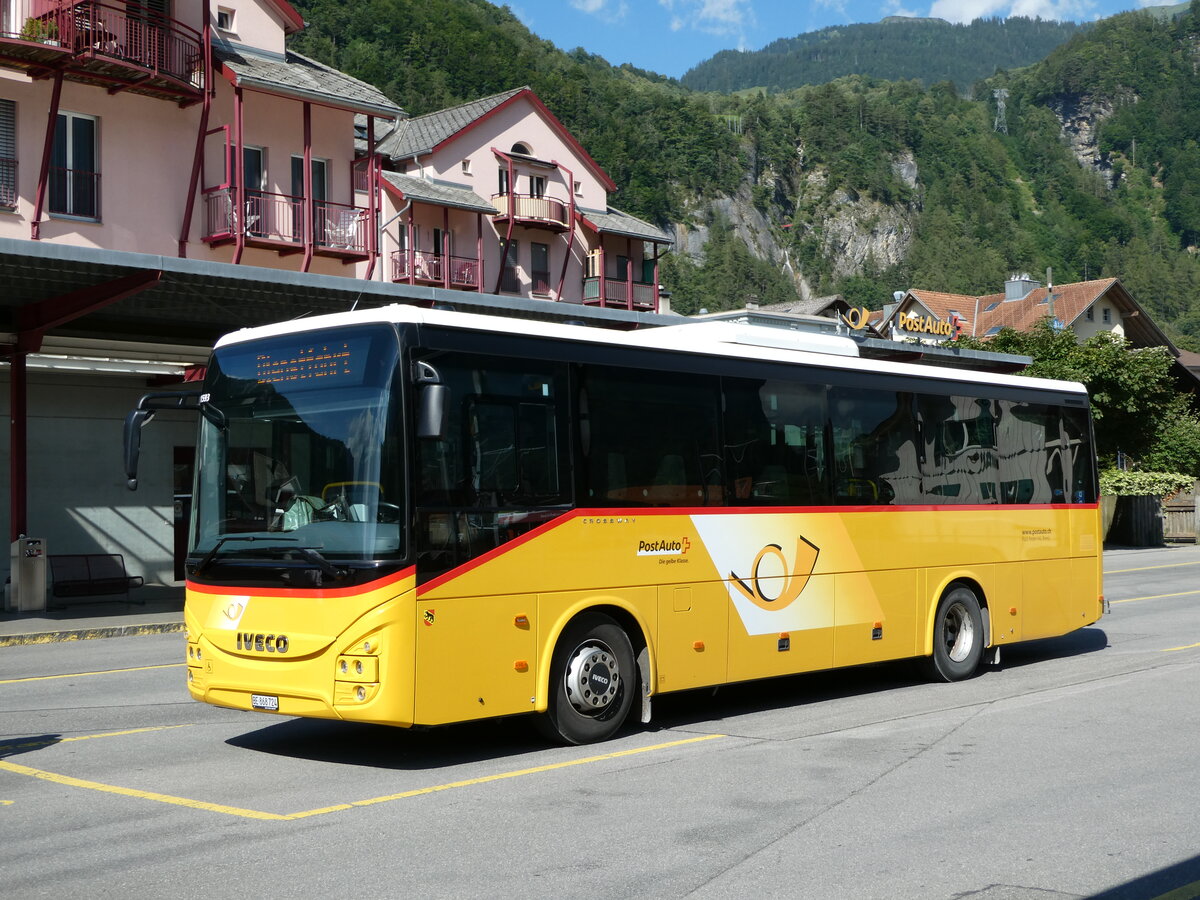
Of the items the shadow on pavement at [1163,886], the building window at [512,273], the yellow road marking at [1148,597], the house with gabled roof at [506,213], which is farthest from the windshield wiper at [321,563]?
the building window at [512,273]

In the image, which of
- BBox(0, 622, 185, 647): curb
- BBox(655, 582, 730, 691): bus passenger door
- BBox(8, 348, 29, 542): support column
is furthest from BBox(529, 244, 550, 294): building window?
BBox(655, 582, 730, 691): bus passenger door

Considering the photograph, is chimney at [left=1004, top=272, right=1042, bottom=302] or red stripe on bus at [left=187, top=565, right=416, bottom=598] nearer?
red stripe on bus at [left=187, top=565, right=416, bottom=598]

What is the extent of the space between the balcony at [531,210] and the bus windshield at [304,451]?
4305 cm

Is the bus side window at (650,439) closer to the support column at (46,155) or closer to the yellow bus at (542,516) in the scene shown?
the yellow bus at (542,516)

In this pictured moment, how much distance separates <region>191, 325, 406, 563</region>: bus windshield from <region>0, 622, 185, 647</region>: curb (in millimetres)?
10016

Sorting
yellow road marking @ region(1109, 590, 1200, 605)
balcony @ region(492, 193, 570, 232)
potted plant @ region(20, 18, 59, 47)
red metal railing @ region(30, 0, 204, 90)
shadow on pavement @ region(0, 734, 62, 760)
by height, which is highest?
balcony @ region(492, 193, 570, 232)

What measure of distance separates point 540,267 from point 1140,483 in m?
24.6

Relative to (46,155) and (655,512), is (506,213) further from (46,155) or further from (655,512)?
(655,512)

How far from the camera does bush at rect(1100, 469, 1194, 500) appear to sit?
42.0 m

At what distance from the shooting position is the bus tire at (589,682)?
929 cm

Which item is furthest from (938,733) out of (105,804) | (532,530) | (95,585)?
(95,585)

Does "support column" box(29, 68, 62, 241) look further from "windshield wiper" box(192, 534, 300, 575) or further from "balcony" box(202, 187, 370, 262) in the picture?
"windshield wiper" box(192, 534, 300, 575)

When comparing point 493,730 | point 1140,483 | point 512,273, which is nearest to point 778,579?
point 493,730

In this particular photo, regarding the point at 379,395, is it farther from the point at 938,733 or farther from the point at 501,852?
the point at 938,733
